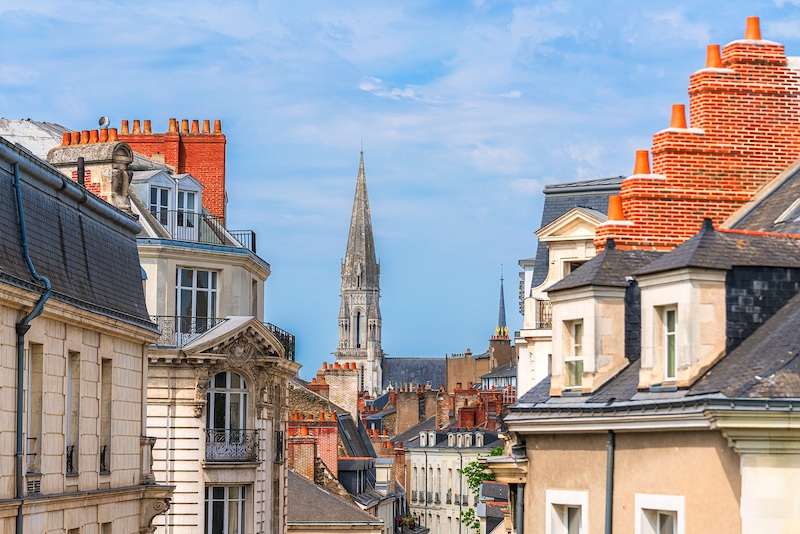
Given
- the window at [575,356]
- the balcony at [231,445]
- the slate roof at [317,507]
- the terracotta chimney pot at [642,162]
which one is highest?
the terracotta chimney pot at [642,162]

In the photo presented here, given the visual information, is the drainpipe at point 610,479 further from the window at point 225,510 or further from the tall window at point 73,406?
the window at point 225,510

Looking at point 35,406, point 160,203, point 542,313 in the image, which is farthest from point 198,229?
point 35,406

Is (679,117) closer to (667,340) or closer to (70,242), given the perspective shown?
(667,340)

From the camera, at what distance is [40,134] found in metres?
56.1

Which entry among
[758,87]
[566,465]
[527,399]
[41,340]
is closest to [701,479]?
[566,465]

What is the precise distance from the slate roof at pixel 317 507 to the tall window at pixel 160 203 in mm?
16765

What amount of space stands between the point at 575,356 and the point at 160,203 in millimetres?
31211

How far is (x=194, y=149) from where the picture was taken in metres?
55.9

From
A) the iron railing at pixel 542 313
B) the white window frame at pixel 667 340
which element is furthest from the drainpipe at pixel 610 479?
the iron railing at pixel 542 313

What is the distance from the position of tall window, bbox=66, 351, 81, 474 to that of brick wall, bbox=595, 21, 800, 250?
885 centimetres

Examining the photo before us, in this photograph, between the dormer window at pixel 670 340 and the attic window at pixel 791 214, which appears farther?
the attic window at pixel 791 214

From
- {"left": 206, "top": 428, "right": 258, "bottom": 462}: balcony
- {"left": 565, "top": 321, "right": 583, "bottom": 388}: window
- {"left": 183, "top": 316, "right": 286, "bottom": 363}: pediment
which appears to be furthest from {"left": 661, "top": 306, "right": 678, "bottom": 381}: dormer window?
{"left": 206, "top": 428, "right": 258, "bottom": 462}: balcony

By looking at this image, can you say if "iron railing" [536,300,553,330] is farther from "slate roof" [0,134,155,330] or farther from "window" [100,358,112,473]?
"window" [100,358,112,473]

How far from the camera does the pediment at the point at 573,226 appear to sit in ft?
116
